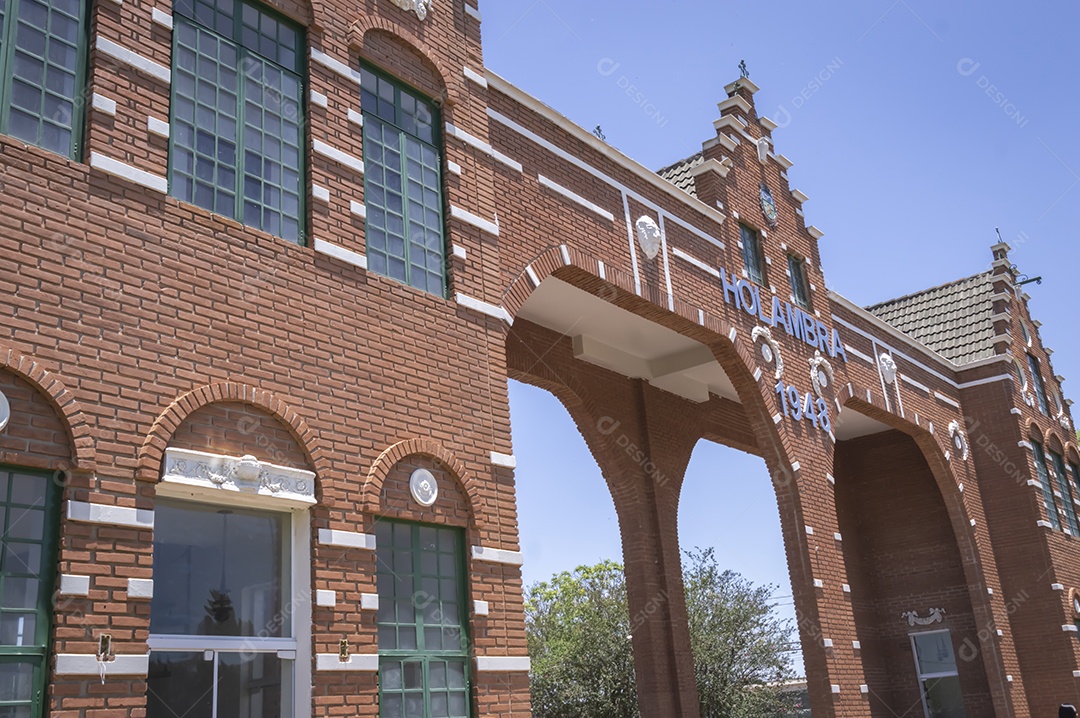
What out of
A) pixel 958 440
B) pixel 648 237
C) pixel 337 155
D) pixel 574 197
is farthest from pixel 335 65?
pixel 958 440

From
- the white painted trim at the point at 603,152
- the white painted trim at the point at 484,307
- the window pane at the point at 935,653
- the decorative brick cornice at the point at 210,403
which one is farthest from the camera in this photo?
the window pane at the point at 935,653

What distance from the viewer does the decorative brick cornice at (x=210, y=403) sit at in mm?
8031

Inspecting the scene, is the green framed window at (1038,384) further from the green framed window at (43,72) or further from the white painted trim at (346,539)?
the green framed window at (43,72)

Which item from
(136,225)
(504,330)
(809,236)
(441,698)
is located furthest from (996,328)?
(136,225)

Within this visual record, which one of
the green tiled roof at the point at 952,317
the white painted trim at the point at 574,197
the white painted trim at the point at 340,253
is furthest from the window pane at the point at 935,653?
the white painted trim at the point at 340,253

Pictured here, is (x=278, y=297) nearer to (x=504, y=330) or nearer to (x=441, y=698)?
(x=504, y=330)

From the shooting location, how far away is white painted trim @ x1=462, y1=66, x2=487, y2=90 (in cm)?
1243

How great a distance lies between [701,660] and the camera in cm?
2434

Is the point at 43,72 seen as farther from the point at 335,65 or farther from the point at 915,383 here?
the point at 915,383

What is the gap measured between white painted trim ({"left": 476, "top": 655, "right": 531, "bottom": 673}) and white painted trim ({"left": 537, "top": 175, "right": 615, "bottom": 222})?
6097 mm

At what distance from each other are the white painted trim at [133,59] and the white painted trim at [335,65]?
178 cm

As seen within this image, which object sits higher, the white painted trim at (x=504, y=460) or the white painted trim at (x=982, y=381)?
the white painted trim at (x=982, y=381)

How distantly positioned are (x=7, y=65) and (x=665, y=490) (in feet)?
45.5

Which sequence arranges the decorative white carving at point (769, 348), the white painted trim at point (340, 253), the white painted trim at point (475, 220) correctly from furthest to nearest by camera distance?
1. the decorative white carving at point (769, 348)
2. the white painted trim at point (475, 220)
3. the white painted trim at point (340, 253)
